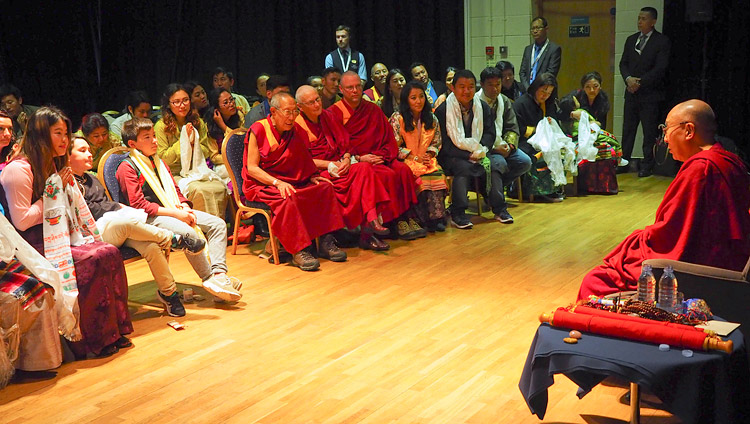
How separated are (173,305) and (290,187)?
4.10ft

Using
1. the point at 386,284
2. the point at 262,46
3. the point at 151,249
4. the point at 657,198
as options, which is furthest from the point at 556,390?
the point at 262,46

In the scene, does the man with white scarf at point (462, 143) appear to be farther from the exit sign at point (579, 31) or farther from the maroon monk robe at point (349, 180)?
the exit sign at point (579, 31)

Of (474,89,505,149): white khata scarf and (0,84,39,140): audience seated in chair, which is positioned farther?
(474,89,505,149): white khata scarf

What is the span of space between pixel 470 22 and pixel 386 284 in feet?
20.1

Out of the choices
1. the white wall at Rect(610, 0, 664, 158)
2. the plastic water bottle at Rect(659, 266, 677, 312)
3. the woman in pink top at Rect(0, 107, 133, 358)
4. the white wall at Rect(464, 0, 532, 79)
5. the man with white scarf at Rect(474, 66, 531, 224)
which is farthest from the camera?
the white wall at Rect(464, 0, 532, 79)

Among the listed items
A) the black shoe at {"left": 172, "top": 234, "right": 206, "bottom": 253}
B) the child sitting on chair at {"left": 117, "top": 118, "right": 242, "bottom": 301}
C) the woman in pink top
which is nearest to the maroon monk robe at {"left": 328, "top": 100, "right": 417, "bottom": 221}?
the child sitting on chair at {"left": 117, "top": 118, "right": 242, "bottom": 301}

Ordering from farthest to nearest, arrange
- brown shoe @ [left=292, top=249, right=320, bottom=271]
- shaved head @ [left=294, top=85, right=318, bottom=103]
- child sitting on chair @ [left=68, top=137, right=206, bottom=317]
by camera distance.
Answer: shaved head @ [left=294, top=85, right=318, bottom=103]
brown shoe @ [left=292, top=249, right=320, bottom=271]
child sitting on chair @ [left=68, top=137, right=206, bottom=317]

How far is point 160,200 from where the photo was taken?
14.3 ft

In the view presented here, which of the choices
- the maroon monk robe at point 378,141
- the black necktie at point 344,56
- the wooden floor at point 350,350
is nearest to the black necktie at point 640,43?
the black necktie at point 344,56

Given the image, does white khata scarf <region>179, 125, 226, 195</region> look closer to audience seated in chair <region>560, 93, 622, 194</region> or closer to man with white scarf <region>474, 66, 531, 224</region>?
man with white scarf <region>474, 66, 531, 224</region>

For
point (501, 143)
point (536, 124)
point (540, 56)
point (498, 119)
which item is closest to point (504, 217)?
point (501, 143)

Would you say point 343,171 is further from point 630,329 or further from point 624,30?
point 624,30

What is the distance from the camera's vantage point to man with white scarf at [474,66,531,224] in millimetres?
6441

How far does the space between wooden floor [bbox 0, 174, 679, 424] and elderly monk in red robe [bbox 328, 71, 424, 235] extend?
1.37 feet
